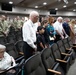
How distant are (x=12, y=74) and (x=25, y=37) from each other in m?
1.24

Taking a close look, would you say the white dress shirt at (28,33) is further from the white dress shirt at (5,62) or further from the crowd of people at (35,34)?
the white dress shirt at (5,62)

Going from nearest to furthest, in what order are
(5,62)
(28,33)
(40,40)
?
(5,62) < (28,33) < (40,40)

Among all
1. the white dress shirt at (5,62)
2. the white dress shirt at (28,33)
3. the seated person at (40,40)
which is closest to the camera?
the white dress shirt at (5,62)

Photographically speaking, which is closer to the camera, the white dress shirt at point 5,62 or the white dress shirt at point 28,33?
the white dress shirt at point 5,62

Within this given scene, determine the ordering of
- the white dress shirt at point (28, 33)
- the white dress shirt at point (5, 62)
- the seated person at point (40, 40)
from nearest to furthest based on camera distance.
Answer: the white dress shirt at point (5, 62) < the white dress shirt at point (28, 33) < the seated person at point (40, 40)

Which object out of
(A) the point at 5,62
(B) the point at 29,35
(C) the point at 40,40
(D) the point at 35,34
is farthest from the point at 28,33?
(A) the point at 5,62

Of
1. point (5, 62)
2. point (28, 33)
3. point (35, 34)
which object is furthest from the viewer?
point (35, 34)

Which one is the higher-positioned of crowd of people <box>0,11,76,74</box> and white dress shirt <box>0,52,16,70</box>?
crowd of people <box>0,11,76,74</box>

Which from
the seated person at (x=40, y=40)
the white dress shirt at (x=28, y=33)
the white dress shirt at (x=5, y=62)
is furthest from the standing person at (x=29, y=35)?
the white dress shirt at (x=5, y=62)

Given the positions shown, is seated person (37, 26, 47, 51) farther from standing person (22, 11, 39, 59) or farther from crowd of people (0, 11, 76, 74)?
standing person (22, 11, 39, 59)

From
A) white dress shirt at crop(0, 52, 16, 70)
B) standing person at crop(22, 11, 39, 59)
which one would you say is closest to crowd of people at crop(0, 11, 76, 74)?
standing person at crop(22, 11, 39, 59)

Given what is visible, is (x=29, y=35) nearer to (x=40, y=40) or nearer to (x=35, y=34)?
(x=35, y=34)

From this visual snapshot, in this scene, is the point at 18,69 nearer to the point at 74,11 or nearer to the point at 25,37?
the point at 25,37

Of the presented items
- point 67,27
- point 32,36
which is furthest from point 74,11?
point 32,36
